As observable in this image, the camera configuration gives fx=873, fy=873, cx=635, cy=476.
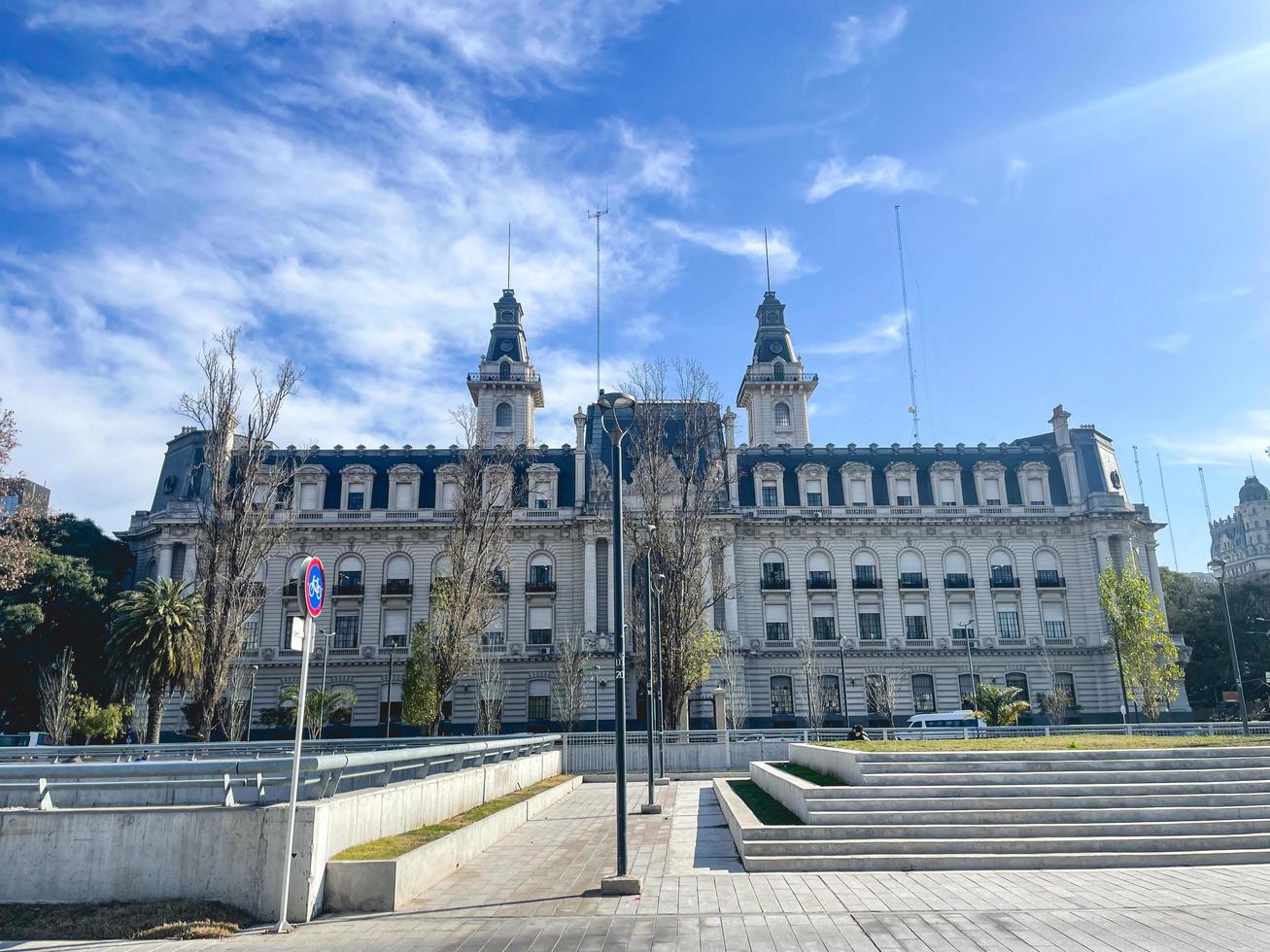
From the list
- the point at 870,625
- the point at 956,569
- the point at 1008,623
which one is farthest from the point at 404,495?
the point at 1008,623

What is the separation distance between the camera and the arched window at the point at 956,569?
52406mm

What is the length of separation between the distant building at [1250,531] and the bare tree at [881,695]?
11725cm

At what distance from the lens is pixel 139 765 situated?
11.0 metres

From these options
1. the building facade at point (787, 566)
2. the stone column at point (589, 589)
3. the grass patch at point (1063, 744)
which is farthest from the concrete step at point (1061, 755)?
the stone column at point (589, 589)

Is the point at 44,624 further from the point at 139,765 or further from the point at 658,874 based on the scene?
the point at 658,874

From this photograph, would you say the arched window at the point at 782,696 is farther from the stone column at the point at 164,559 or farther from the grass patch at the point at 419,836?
the stone column at the point at 164,559

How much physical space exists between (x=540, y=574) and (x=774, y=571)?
46.1 feet

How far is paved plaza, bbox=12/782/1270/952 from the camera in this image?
8.61 metres

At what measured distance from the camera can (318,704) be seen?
43531 millimetres

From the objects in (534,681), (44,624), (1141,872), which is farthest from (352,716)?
(1141,872)

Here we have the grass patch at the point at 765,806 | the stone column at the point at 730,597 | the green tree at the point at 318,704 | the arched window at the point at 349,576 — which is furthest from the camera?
the arched window at the point at 349,576

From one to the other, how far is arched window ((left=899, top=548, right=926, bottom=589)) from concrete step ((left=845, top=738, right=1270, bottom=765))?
36.8 metres

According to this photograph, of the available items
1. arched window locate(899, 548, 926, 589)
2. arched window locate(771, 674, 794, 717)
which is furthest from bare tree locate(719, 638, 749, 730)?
arched window locate(899, 548, 926, 589)

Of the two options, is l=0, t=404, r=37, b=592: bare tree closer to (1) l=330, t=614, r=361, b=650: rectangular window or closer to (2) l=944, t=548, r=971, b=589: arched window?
(1) l=330, t=614, r=361, b=650: rectangular window
